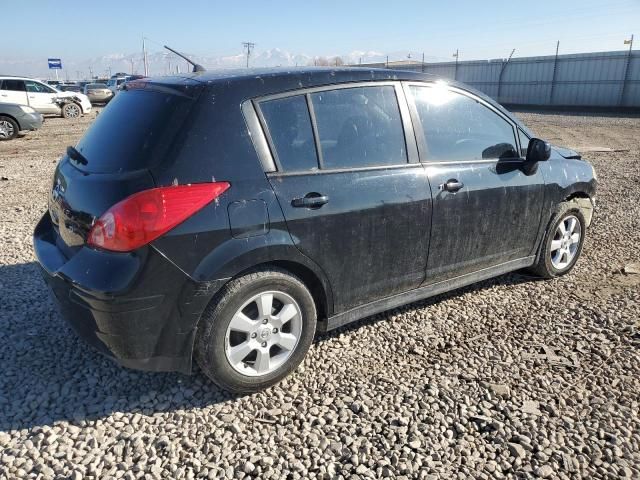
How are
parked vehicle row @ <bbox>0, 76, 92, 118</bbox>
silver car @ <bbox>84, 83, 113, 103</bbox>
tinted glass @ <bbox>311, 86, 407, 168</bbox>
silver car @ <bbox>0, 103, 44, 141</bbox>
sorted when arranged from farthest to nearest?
silver car @ <bbox>84, 83, 113, 103</bbox>
parked vehicle row @ <bbox>0, 76, 92, 118</bbox>
silver car @ <bbox>0, 103, 44, 141</bbox>
tinted glass @ <bbox>311, 86, 407, 168</bbox>

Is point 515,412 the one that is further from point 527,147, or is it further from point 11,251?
point 11,251

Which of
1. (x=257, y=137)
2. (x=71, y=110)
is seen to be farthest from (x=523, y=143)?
(x=71, y=110)

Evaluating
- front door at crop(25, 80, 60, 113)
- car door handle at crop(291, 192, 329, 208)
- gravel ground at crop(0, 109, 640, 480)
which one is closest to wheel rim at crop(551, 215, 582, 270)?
gravel ground at crop(0, 109, 640, 480)

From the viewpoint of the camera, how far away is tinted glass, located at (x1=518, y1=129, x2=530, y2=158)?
13.3 ft

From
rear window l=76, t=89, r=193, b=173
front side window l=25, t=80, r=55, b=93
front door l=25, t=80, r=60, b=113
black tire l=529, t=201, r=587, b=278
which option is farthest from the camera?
front door l=25, t=80, r=60, b=113

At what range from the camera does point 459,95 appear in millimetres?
3746

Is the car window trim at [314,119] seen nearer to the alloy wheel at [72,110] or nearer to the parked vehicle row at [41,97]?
the parked vehicle row at [41,97]

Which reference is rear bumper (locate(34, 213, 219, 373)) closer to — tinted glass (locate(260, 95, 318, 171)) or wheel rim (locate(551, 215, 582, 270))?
tinted glass (locate(260, 95, 318, 171))

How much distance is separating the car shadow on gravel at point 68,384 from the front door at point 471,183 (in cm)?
97

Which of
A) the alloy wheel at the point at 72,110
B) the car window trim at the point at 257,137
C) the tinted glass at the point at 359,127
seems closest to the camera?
the car window trim at the point at 257,137

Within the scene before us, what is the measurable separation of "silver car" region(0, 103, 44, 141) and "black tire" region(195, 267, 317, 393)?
580 inches

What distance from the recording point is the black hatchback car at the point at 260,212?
2.51m

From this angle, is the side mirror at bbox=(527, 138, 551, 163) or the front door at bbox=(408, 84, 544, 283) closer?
the front door at bbox=(408, 84, 544, 283)

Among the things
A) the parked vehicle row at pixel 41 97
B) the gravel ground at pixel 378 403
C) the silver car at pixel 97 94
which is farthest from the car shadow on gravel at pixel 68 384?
the silver car at pixel 97 94
